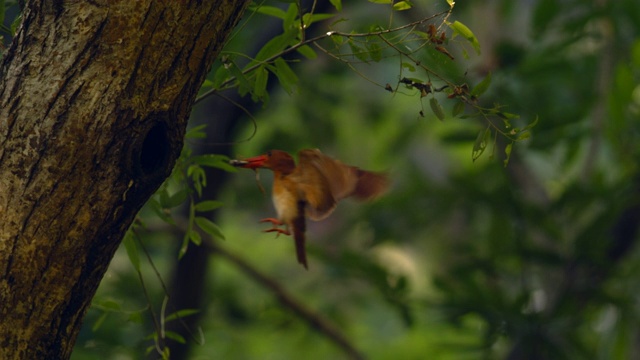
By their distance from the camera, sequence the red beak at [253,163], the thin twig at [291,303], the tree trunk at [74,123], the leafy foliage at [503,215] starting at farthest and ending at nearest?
the thin twig at [291,303] < the leafy foliage at [503,215] < the red beak at [253,163] < the tree trunk at [74,123]

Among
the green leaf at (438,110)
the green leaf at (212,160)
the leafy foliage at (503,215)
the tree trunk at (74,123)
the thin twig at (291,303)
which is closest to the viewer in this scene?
the tree trunk at (74,123)

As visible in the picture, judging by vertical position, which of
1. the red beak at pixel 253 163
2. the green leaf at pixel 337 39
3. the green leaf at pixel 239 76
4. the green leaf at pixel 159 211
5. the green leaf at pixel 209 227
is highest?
the green leaf at pixel 337 39

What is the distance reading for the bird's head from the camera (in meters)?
1.59

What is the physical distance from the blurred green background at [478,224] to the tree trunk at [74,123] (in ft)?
4.63

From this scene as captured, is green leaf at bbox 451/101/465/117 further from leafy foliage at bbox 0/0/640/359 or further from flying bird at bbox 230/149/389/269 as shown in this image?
leafy foliage at bbox 0/0/640/359

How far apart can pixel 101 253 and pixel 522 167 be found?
3.68 metres

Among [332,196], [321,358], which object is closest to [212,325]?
[321,358]

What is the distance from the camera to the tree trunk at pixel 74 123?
4.26ft

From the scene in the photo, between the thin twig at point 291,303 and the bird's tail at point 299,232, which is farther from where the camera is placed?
the thin twig at point 291,303

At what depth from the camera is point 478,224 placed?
5594 millimetres

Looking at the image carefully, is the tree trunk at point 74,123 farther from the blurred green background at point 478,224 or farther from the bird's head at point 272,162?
the blurred green background at point 478,224

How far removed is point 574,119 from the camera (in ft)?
11.8

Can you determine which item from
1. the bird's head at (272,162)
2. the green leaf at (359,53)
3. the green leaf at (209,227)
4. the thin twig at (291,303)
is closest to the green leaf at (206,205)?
the green leaf at (209,227)

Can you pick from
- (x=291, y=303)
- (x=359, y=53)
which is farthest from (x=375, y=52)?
(x=291, y=303)
